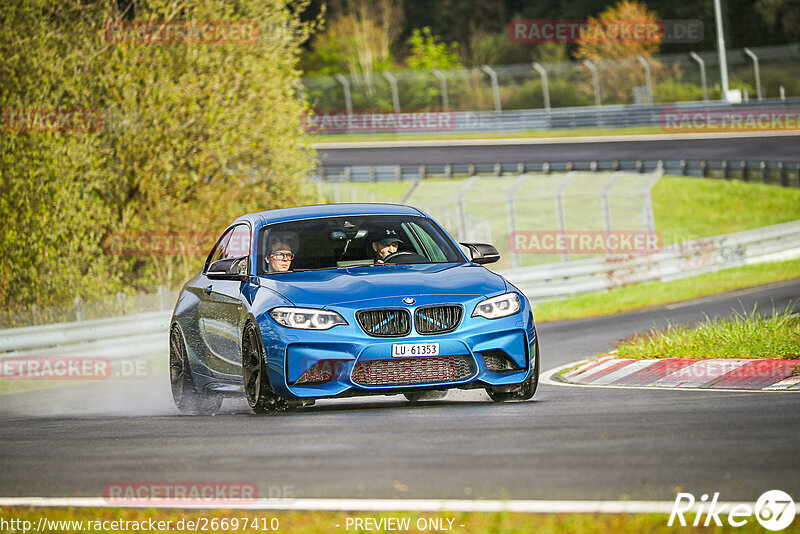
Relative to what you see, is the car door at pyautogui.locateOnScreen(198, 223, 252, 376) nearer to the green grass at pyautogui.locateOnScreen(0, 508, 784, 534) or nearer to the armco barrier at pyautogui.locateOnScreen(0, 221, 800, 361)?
the green grass at pyautogui.locateOnScreen(0, 508, 784, 534)

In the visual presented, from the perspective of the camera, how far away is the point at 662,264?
2777cm

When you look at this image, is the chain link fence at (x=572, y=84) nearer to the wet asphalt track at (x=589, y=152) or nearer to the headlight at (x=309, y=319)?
the wet asphalt track at (x=589, y=152)

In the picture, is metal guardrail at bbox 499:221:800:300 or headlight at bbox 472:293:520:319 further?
metal guardrail at bbox 499:221:800:300

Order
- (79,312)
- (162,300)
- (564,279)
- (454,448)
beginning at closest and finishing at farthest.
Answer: (454,448) < (79,312) < (162,300) < (564,279)

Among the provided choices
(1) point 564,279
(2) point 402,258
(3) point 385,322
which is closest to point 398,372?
(3) point 385,322

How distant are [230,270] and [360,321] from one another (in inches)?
67.9

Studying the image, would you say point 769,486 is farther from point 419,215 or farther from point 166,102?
point 166,102

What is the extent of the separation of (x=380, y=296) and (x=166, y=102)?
55.6 feet

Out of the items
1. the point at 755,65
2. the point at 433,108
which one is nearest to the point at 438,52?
the point at 433,108

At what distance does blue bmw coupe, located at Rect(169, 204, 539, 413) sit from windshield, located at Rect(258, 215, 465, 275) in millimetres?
12

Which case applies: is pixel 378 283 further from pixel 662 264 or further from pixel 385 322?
pixel 662 264

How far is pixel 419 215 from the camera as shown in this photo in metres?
11.1

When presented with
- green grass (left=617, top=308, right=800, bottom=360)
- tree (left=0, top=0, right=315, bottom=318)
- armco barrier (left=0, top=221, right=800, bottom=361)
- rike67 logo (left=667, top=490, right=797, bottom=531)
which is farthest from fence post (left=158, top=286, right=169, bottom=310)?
rike67 logo (left=667, top=490, right=797, bottom=531)

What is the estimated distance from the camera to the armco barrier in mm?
17688
